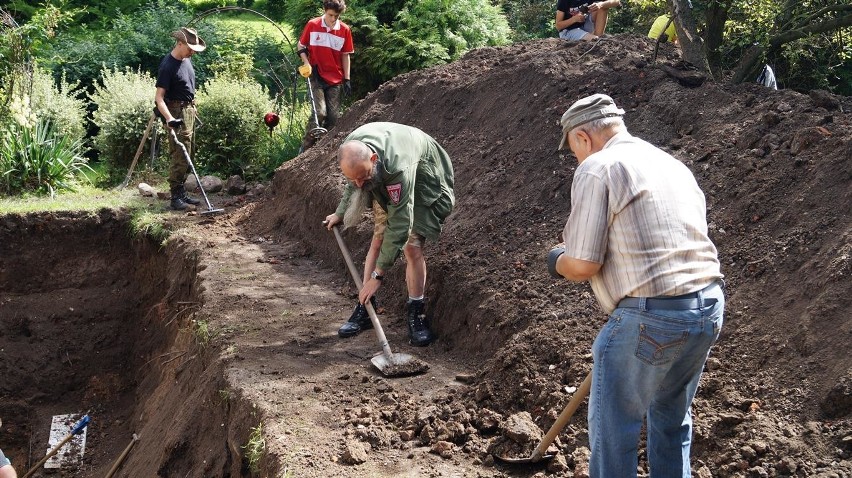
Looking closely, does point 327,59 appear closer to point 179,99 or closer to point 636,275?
point 179,99

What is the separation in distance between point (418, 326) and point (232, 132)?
633 centimetres

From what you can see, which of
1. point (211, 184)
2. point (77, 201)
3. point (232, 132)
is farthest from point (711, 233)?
point (77, 201)

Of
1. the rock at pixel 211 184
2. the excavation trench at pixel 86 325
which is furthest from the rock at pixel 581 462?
the rock at pixel 211 184

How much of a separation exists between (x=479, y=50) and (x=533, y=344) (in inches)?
231

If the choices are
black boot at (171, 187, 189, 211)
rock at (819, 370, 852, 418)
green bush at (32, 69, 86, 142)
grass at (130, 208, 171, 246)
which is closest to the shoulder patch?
rock at (819, 370, 852, 418)

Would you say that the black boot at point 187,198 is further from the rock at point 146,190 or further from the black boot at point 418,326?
the black boot at point 418,326

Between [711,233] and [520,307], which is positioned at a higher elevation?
[711,233]

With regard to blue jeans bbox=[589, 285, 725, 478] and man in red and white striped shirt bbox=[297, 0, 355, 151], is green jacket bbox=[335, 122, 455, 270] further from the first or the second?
man in red and white striped shirt bbox=[297, 0, 355, 151]

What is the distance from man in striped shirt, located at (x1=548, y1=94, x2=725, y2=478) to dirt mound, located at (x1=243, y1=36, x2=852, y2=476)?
3.23ft

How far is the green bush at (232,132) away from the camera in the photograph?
11875 mm

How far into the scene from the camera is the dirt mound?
4.40 m

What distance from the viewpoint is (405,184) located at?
5910 millimetres

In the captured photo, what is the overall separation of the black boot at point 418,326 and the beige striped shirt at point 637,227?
10.4 feet

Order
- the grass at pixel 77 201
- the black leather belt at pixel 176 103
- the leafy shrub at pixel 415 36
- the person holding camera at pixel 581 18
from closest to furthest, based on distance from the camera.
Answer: the person holding camera at pixel 581 18 → the black leather belt at pixel 176 103 → the grass at pixel 77 201 → the leafy shrub at pixel 415 36
